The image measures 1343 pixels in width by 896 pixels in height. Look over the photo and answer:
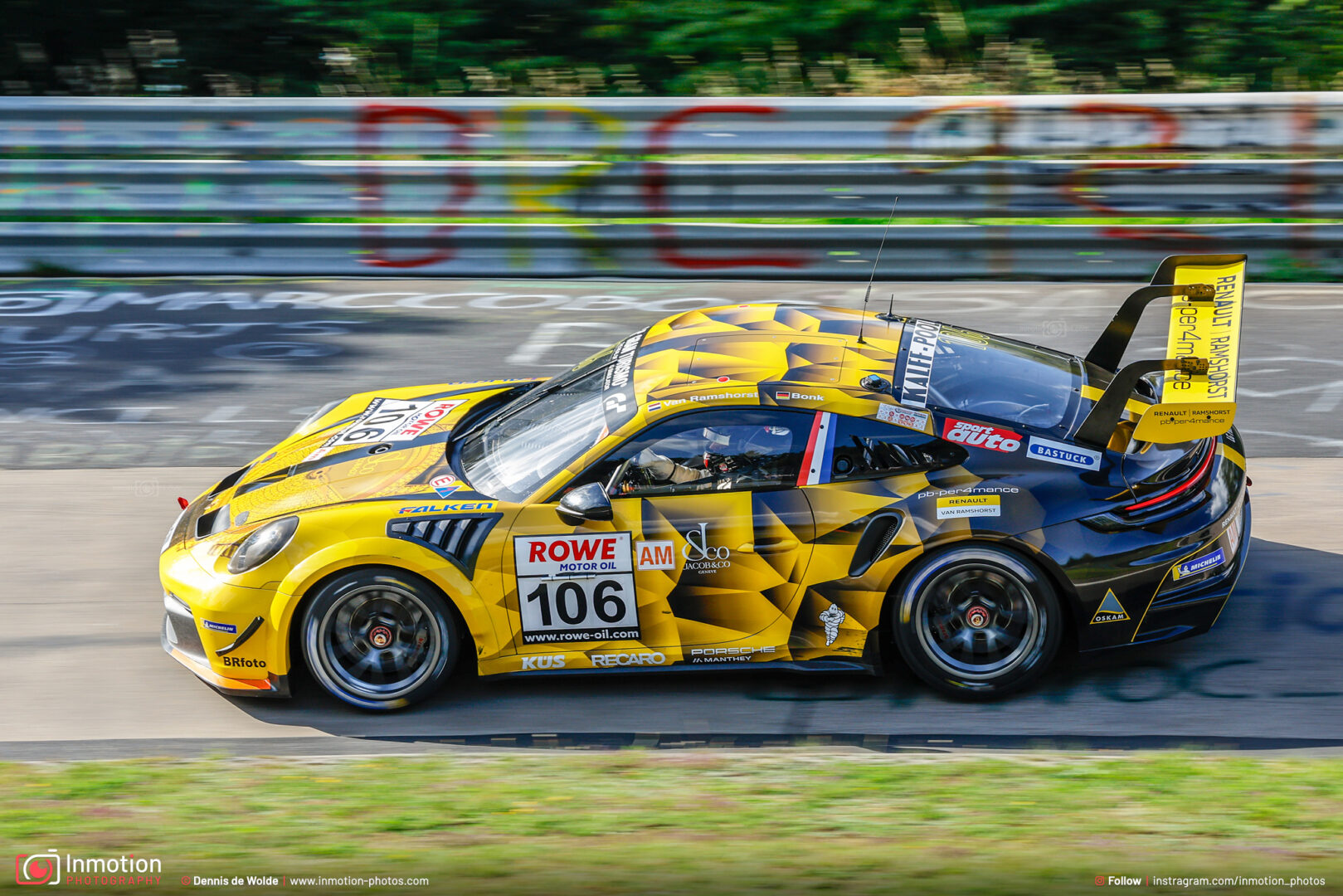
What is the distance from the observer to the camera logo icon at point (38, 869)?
3.79 metres

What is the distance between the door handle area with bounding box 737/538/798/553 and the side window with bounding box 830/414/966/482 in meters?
0.36

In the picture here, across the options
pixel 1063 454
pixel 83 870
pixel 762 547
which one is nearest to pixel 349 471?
pixel 762 547

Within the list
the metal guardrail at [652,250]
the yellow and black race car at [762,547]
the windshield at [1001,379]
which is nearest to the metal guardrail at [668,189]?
the metal guardrail at [652,250]

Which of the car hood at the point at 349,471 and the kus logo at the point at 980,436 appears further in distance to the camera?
the car hood at the point at 349,471

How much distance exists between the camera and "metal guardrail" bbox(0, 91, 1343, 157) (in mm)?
10469

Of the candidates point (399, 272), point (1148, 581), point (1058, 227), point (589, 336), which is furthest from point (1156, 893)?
point (399, 272)

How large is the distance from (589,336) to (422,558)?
4984 mm

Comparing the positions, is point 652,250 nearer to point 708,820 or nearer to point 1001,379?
point 1001,379

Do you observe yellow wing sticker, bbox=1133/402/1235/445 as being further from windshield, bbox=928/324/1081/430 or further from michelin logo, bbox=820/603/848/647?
michelin logo, bbox=820/603/848/647

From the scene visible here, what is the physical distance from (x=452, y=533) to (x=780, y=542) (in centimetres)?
124

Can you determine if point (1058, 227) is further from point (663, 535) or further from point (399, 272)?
point (663, 535)

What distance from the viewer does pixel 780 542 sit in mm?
4988

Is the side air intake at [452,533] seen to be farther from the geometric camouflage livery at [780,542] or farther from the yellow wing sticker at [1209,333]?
the yellow wing sticker at [1209,333]

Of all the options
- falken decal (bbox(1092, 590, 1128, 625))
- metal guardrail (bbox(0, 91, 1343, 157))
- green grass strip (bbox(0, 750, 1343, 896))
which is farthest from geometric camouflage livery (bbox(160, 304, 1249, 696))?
metal guardrail (bbox(0, 91, 1343, 157))
